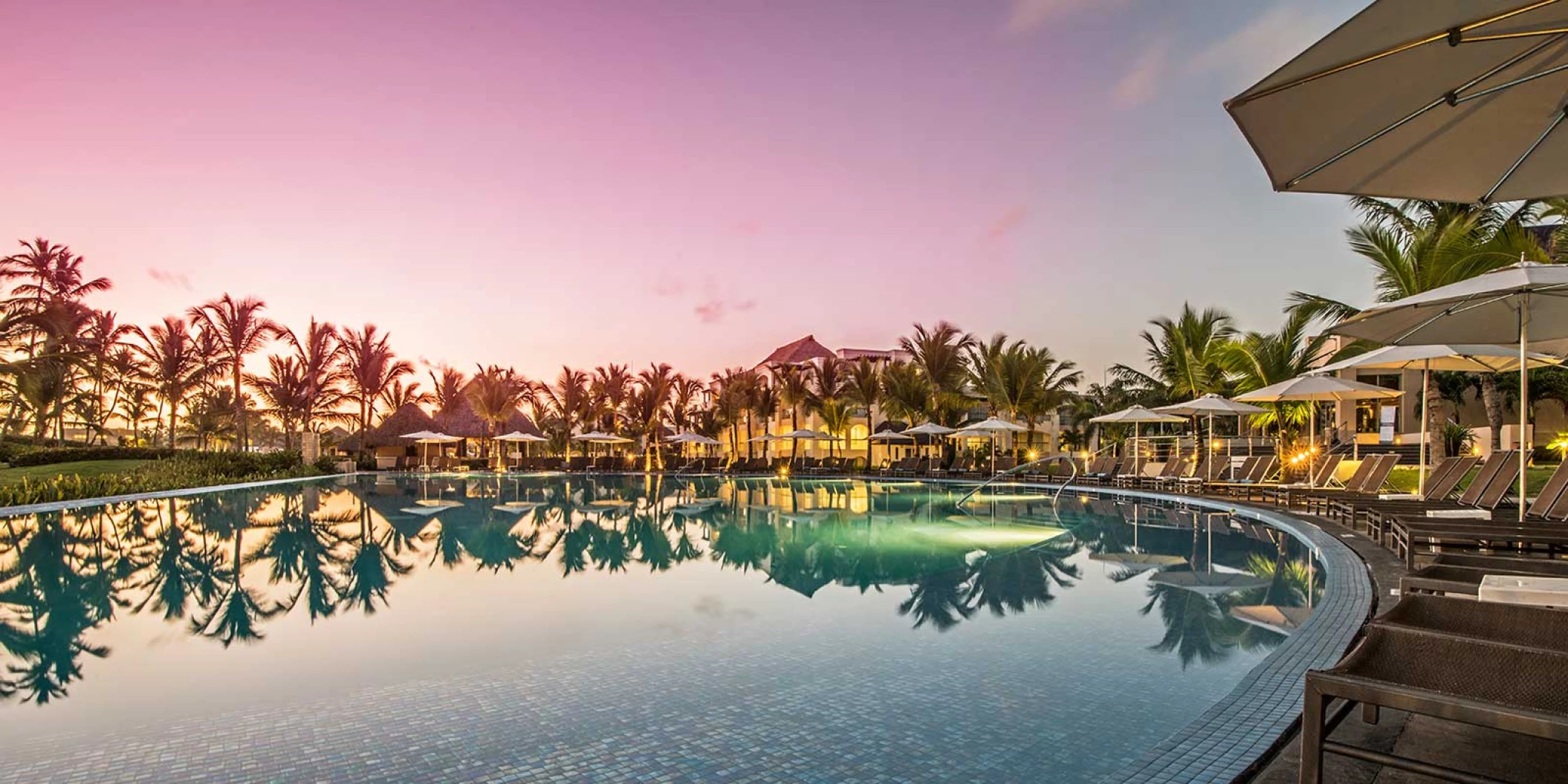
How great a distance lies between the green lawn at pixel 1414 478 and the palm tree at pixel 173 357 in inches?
1563

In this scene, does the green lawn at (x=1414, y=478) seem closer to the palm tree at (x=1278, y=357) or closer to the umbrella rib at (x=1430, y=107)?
the palm tree at (x=1278, y=357)

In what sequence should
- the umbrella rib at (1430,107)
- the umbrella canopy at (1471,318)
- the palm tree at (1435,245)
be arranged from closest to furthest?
the umbrella rib at (1430,107)
the umbrella canopy at (1471,318)
the palm tree at (1435,245)

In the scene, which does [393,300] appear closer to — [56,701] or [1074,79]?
[1074,79]

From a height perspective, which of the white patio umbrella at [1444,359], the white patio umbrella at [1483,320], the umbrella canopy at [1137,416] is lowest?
the umbrella canopy at [1137,416]

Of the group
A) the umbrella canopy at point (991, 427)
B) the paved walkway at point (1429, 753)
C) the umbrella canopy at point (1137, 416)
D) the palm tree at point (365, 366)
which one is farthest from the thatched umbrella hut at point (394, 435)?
the paved walkway at point (1429, 753)

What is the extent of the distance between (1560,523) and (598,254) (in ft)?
71.2

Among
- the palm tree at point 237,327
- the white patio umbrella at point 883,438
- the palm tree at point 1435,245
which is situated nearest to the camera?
the palm tree at point 1435,245

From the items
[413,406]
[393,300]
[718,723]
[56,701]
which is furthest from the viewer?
[413,406]

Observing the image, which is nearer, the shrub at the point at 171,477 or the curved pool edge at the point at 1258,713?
the curved pool edge at the point at 1258,713

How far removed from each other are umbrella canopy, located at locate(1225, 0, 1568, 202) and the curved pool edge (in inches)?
90.9

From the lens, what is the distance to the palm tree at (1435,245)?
37.3 feet

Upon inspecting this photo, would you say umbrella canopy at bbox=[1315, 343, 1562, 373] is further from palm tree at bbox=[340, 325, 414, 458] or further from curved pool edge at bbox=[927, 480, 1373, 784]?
palm tree at bbox=[340, 325, 414, 458]

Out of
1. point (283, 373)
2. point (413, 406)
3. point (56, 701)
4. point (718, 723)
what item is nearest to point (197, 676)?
point (56, 701)

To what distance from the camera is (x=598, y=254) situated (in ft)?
76.5
